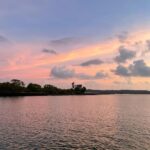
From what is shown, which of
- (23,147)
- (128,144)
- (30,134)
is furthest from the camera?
(30,134)

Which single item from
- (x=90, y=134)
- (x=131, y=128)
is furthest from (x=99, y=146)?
(x=131, y=128)

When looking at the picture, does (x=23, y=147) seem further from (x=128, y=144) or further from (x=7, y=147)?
(x=128, y=144)

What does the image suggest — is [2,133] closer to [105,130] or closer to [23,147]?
[23,147]

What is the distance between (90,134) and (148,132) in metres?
13.2

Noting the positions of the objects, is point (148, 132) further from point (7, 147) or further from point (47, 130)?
point (7, 147)

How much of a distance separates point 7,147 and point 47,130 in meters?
17.8

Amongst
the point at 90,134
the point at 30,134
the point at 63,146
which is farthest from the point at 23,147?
the point at 90,134

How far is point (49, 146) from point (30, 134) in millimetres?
11683

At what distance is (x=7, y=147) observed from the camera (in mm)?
47875

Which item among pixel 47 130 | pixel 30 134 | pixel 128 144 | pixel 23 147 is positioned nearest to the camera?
pixel 23 147

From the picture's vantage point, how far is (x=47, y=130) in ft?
213

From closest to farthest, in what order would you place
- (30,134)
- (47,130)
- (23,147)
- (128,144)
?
(23,147) → (128,144) → (30,134) → (47,130)

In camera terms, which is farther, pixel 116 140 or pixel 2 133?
pixel 2 133

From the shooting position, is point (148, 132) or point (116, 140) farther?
point (148, 132)
